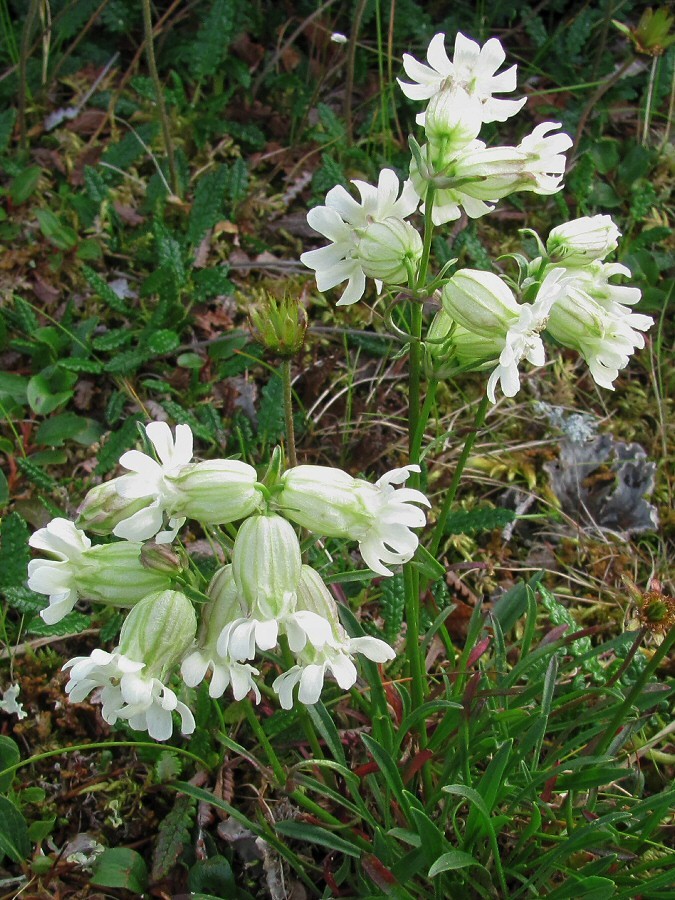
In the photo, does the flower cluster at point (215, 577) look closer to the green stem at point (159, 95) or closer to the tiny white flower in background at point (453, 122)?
the tiny white flower in background at point (453, 122)

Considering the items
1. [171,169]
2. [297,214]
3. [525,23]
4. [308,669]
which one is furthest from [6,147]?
[308,669]

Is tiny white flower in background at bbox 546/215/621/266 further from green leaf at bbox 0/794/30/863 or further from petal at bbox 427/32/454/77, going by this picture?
green leaf at bbox 0/794/30/863

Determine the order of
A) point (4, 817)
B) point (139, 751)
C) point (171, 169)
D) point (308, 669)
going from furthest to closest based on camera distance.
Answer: point (171, 169), point (139, 751), point (4, 817), point (308, 669)

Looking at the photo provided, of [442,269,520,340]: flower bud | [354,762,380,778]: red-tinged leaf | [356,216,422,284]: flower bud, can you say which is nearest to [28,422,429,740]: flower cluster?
[442,269,520,340]: flower bud

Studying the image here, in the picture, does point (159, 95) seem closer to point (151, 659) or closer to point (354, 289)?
point (354, 289)

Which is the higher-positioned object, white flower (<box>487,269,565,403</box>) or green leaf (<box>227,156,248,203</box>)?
white flower (<box>487,269,565,403</box>)

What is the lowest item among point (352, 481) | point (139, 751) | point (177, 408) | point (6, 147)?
point (139, 751)

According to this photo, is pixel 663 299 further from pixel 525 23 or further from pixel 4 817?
pixel 4 817
